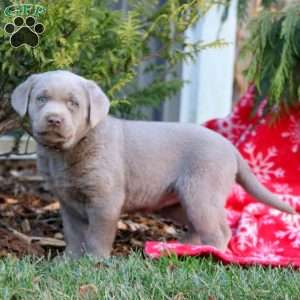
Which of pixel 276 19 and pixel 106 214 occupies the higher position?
pixel 276 19

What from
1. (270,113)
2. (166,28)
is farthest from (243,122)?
(166,28)

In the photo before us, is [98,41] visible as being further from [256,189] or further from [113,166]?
[256,189]

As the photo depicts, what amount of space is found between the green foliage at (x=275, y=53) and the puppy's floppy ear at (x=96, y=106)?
1.31 m

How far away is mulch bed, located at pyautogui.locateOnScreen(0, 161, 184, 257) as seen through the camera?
13.3ft

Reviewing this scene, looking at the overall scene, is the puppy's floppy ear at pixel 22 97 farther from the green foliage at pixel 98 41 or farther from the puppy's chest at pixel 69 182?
the puppy's chest at pixel 69 182

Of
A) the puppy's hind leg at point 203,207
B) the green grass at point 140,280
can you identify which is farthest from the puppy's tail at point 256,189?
the green grass at point 140,280

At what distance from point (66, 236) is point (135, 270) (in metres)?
0.87

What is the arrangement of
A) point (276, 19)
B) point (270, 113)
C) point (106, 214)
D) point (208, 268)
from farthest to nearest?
point (270, 113)
point (276, 19)
point (106, 214)
point (208, 268)

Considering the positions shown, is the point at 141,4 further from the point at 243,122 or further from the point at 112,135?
the point at 243,122

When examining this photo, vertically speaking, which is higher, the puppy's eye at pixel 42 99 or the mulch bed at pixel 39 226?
the puppy's eye at pixel 42 99

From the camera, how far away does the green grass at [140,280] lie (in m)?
2.78

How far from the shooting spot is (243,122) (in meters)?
5.16

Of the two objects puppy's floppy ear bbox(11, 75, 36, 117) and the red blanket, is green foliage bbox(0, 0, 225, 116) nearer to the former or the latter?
puppy's floppy ear bbox(11, 75, 36, 117)

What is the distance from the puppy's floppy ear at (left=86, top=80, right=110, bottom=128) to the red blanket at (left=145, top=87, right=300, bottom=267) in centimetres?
117
